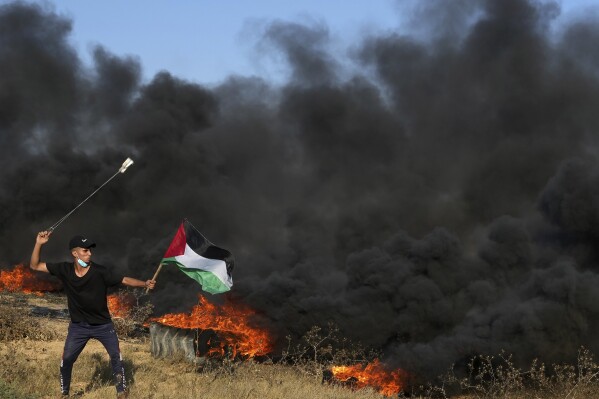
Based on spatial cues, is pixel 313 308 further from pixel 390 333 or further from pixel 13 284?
pixel 13 284

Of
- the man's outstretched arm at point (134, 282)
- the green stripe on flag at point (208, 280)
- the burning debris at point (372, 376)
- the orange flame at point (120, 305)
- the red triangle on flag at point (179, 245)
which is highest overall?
the red triangle on flag at point (179, 245)

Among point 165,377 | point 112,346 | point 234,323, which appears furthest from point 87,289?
point 234,323

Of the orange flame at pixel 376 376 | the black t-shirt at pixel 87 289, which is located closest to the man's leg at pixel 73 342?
the black t-shirt at pixel 87 289

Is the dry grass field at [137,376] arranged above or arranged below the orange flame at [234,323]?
below

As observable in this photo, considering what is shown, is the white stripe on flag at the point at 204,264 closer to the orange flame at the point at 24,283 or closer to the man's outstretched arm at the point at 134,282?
the man's outstretched arm at the point at 134,282

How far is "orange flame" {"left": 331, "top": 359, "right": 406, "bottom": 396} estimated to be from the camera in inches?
561

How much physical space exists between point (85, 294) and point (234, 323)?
27.8 feet

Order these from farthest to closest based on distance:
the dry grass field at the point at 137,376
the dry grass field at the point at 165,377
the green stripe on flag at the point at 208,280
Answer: the green stripe on flag at the point at 208,280 → the dry grass field at the point at 165,377 → the dry grass field at the point at 137,376

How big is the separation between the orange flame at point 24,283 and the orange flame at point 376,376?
17122 millimetres

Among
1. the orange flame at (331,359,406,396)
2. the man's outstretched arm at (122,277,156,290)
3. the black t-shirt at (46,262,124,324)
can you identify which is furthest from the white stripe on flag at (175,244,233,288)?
the orange flame at (331,359,406,396)

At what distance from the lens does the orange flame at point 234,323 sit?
15.3 m

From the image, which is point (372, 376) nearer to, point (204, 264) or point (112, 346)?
point (204, 264)

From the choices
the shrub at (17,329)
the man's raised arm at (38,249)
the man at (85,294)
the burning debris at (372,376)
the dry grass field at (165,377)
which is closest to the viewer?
the man's raised arm at (38,249)

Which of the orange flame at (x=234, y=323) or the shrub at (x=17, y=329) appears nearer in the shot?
the shrub at (x=17, y=329)
